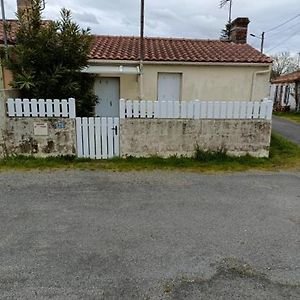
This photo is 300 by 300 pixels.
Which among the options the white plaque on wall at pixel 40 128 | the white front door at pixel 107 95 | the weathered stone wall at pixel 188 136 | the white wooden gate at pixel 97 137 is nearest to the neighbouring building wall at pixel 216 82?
the white front door at pixel 107 95

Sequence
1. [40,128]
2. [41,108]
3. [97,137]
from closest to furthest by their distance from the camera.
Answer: [41,108] < [40,128] < [97,137]

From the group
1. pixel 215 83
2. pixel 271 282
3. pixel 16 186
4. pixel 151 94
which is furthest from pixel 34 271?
pixel 215 83

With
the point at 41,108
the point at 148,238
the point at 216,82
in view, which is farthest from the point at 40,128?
the point at 216,82

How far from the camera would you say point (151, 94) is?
34.3ft

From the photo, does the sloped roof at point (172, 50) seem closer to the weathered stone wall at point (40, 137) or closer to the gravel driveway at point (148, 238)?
the weathered stone wall at point (40, 137)

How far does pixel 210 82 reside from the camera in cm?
1058

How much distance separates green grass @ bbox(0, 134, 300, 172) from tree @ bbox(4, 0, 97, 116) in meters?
1.75

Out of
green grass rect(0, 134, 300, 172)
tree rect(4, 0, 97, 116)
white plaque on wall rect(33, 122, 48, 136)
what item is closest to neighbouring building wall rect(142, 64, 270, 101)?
tree rect(4, 0, 97, 116)

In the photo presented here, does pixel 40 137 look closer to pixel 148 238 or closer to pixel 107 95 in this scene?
pixel 107 95

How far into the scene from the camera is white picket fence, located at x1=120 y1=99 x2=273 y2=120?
7160 mm

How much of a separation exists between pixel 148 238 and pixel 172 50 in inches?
361

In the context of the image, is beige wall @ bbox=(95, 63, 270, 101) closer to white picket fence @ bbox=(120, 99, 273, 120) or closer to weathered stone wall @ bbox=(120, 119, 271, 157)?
white picket fence @ bbox=(120, 99, 273, 120)

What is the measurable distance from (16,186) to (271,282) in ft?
15.2

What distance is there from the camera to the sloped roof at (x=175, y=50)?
10205mm
